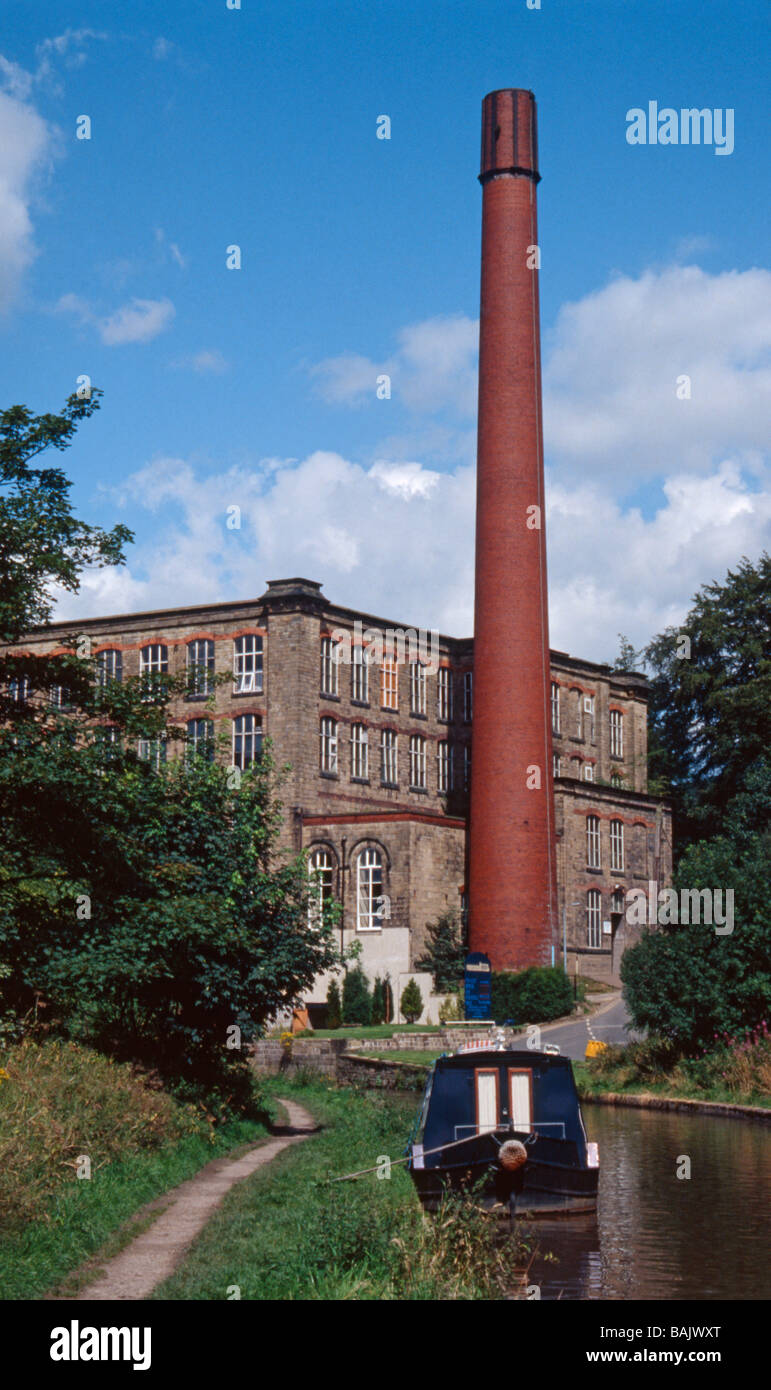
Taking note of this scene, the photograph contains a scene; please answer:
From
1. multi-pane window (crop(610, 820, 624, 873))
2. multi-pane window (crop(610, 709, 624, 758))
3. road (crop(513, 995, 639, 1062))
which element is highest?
multi-pane window (crop(610, 709, 624, 758))

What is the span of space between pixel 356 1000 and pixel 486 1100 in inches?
1446

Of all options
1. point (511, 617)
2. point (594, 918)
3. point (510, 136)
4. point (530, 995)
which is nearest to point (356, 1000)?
point (530, 995)

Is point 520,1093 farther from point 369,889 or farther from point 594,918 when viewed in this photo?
point 594,918

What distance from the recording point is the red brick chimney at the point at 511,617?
175ft

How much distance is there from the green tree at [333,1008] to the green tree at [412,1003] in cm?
227

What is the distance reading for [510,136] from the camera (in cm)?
5478

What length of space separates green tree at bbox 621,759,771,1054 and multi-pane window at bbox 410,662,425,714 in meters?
31.9

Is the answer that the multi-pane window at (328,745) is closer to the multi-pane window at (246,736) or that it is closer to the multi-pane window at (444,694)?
the multi-pane window at (246,736)

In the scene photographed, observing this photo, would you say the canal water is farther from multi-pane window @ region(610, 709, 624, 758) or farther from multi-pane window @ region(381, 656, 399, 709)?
multi-pane window @ region(610, 709, 624, 758)

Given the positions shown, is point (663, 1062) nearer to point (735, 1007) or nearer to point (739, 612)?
point (735, 1007)

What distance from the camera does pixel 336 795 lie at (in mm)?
62969

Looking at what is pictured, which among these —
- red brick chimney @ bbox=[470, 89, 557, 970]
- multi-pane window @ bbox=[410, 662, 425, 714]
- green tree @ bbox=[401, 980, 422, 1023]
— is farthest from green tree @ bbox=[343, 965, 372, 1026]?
multi-pane window @ bbox=[410, 662, 425, 714]

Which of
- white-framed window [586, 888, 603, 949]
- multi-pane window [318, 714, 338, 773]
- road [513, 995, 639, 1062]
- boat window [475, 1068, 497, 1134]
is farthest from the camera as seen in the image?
white-framed window [586, 888, 603, 949]

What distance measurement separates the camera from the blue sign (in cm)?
4981
